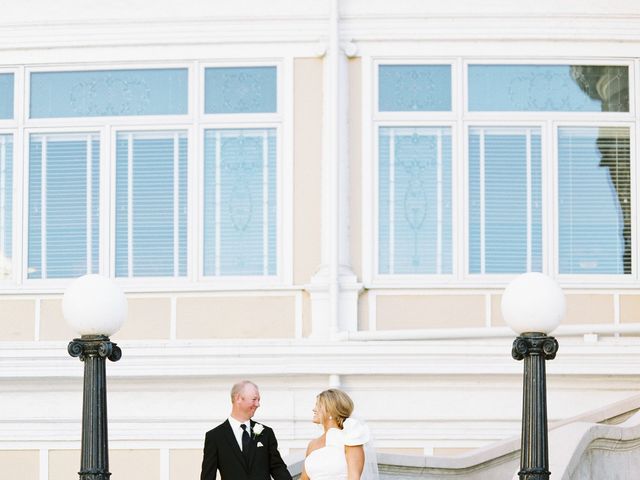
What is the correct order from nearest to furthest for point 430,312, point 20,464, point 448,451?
point 448,451 < point 20,464 < point 430,312

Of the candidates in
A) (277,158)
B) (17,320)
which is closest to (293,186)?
(277,158)

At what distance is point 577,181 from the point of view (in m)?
16.8

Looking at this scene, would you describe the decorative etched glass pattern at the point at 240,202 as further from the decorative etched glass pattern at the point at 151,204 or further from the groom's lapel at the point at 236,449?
the groom's lapel at the point at 236,449

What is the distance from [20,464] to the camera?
16.3 metres

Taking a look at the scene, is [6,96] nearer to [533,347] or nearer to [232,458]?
[232,458]

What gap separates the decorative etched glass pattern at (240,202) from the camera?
658 inches

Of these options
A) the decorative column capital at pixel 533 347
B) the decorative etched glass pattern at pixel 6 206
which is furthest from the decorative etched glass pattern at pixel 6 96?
the decorative column capital at pixel 533 347

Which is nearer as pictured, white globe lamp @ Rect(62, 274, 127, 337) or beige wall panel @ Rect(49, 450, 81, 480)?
white globe lamp @ Rect(62, 274, 127, 337)

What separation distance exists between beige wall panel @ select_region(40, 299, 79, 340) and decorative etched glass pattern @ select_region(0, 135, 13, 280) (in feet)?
1.88

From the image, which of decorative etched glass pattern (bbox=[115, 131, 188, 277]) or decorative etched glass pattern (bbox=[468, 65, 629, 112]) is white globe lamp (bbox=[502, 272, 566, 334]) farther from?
decorative etched glass pattern (bbox=[115, 131, 188, 277])

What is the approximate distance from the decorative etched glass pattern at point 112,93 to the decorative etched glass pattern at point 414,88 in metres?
2.08

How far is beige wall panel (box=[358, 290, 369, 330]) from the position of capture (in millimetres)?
16422

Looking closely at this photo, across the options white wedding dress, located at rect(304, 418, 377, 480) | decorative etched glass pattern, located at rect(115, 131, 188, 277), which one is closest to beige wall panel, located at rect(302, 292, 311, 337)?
decorative etched glass pattern, located at rect(115, 131, 188, 277)

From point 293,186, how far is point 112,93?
2160 millimetres
